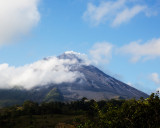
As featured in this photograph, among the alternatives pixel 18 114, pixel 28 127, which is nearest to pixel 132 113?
pixel 28 127

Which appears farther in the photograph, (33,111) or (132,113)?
(33,111)

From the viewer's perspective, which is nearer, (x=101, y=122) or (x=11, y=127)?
(x=101, y=122)

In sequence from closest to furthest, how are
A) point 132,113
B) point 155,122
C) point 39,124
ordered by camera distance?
point 155,122 < point 132,113 < point 39,124

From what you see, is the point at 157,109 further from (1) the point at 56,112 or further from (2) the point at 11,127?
(1) the point at 56,112

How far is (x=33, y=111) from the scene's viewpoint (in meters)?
114

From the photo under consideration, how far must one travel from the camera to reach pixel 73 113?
123 meters

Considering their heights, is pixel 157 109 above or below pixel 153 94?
below

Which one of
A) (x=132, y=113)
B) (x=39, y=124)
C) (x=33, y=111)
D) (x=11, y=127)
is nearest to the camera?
(x=132, y=113)

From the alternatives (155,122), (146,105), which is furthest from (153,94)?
(155,122)

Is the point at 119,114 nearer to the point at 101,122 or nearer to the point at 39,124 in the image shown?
the point at 101,122

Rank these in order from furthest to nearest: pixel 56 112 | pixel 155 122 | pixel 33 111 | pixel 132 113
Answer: pixel 56 112
pixel 33 111
pixel 132 113
pixel 155 122

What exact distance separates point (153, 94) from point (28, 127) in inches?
2765

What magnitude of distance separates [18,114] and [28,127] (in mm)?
25035

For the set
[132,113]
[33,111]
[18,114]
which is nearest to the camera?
[132,113]
